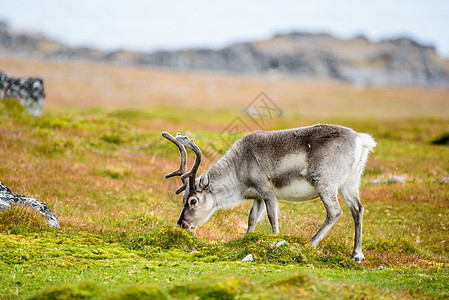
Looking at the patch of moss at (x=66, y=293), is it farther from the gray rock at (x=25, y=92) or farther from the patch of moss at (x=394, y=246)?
the gray rock at (x=25, y=92)

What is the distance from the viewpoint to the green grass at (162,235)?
6.87 meters

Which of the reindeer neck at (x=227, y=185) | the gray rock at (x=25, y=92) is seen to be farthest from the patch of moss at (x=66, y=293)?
the gray rock at (x=25, y=92)

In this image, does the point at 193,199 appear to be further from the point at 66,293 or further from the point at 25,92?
the point at 25,92

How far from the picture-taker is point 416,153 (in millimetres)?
26812

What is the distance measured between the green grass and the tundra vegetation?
1.3 inches

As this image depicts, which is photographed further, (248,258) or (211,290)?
(248,258)

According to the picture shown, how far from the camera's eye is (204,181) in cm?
1161

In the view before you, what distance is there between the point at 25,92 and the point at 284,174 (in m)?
19.3

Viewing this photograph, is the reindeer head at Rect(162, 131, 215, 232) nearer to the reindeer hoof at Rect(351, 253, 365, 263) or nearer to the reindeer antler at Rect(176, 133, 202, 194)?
the reindeer antler at Rect(176, 133, 202, 194)

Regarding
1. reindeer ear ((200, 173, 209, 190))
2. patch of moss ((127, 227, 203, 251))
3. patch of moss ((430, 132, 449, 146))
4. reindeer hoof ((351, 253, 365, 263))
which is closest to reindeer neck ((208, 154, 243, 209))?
reindeer ear ((200, 173, 209, 190))

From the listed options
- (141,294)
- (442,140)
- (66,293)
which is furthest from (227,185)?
(442,140)

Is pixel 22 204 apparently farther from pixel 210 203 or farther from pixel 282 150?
pixel 282 150

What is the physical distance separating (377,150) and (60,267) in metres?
23.5

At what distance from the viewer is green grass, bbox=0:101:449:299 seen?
6871 millimetres
